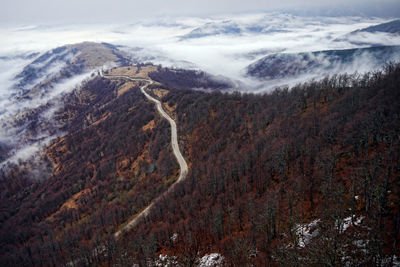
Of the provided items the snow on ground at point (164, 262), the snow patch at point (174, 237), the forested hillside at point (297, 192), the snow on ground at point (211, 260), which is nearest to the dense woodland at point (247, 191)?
the forested hillside at point (297, 192)

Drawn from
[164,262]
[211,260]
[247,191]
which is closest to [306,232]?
[211,260]

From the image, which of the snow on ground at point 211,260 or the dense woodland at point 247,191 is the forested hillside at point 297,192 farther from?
the snow on ground at point 211,260

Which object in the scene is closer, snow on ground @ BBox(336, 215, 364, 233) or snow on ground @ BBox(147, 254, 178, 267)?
snow on ground @ BBox(336, 215, 364, 233)

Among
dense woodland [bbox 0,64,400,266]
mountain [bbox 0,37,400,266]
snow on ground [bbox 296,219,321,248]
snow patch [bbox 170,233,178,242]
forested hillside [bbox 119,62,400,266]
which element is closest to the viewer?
forested hillside [bbox 119,62,400,266]

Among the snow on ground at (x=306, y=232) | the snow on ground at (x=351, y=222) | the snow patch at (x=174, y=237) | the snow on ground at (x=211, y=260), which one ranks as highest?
the snow on ground at (x=351, y=222)

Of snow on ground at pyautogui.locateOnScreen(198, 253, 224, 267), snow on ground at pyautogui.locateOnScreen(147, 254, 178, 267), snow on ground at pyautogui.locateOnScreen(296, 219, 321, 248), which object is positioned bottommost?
snow on ground at pyautogui.locateOnScreen(147, 254, 178, 267)

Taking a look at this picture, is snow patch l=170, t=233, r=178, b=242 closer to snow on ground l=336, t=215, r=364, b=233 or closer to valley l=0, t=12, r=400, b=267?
valley l=0, t=12, r=400, b=267

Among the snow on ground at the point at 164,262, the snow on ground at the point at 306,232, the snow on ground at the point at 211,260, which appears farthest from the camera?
the snow on ground at the point at 164,262

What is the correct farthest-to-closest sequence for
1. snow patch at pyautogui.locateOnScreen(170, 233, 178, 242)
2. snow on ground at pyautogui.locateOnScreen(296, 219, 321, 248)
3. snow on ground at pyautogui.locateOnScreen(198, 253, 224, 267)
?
snow patch at pyautogui.locateOnScreen(170, 233, 178, 242) → snow on ground at pyautogui.locateOnScreen(198, 253, 224, 267) → snow on ground at pyautogui.locateOnScreen(296, 219, 321, 248)

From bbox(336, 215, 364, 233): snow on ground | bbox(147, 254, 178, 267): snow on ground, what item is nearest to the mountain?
bbox(336, 215, 364, 233): snow on ground
